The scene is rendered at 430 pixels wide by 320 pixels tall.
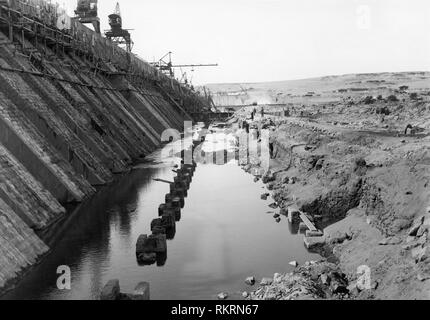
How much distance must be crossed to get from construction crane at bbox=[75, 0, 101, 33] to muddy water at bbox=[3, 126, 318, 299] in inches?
1455

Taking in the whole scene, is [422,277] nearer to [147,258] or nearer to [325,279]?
[325,279]

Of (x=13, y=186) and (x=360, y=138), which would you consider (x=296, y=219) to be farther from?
(x=13, y=186)

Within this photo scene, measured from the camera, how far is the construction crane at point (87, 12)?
54031mm

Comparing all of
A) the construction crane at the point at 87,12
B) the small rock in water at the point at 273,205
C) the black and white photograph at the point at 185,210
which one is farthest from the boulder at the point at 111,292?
the construction crane at the point at 87,12

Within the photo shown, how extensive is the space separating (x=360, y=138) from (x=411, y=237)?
14.2 m

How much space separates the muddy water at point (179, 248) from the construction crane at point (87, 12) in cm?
3695

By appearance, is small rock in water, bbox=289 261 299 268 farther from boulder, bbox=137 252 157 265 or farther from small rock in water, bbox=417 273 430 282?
small rock in water, bbox=417 273 430 282

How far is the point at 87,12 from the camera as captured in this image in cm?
5416

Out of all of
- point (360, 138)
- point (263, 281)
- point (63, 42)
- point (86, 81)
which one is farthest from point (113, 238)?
point (63, 42)

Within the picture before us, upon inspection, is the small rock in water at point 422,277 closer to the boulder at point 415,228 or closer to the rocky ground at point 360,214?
the rocky ground at point 360,214

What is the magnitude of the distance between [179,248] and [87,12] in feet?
155

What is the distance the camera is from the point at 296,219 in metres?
17.9

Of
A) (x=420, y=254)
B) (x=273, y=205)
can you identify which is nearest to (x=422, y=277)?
(x=420, y=254)

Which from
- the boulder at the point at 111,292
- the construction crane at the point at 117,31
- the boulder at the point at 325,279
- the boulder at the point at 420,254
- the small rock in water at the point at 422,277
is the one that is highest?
the construction crane at the point at 117,31
